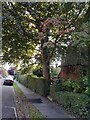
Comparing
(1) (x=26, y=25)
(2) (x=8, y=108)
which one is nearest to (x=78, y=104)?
(2) (x=8, y=108)

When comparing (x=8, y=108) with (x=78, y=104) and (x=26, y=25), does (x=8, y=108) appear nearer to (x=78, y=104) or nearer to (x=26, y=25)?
(x=78, y=104)

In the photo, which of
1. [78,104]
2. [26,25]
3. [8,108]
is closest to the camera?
[78,104]

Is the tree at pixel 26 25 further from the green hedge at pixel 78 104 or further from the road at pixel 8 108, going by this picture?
the green hedge at pixel 78 104

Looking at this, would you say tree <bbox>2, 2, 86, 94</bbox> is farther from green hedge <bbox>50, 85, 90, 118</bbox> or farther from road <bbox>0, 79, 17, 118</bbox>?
green hedge <bbox>50, 85, 90, 118</bbox>

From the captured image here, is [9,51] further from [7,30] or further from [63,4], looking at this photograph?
[63,4]

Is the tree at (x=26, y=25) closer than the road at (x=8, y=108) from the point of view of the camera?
No

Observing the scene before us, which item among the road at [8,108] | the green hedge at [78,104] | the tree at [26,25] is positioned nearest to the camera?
the green hedge at [78,104]

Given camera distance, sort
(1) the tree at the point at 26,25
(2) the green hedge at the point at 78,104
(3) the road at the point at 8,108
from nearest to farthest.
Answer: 1. (2) the green hedge at the point at 78,104
2. (3) the road at the point at 8,108
3. (1) the tree at the point at 26,25

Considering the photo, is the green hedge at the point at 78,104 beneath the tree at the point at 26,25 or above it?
beneath

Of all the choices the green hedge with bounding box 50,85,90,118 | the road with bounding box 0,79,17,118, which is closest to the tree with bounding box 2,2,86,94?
the road with bounding box 0,79,17,118

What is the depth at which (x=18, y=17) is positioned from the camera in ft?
76.3

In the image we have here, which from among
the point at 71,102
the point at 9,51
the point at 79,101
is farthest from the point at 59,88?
the point at 9,51

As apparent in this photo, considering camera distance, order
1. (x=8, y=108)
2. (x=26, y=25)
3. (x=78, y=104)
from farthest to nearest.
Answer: (x=26, y=25), (x=8, y=108), (x=78, y=104)

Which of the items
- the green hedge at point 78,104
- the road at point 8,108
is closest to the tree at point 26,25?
the road at point 8,108
